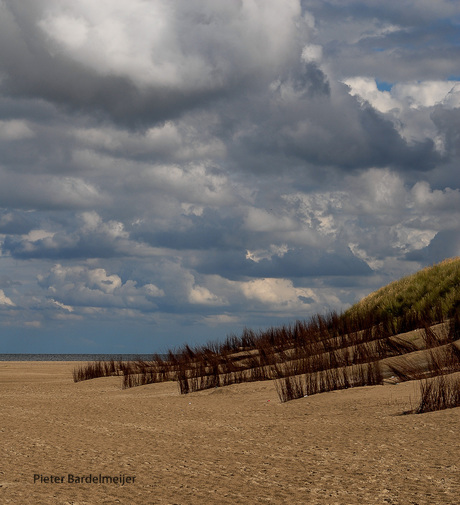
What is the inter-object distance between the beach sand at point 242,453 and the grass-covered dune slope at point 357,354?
71 centimetres

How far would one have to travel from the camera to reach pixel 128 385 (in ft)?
48.4

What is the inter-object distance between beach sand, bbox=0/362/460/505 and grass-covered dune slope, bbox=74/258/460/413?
0.71 metres

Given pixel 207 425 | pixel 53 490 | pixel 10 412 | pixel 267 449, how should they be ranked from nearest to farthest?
1. pixel 53 490
2. pixel 267 449
3. pixel 207 425
4. pixel 10 412

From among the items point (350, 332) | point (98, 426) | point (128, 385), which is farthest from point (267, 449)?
point (350, 332)

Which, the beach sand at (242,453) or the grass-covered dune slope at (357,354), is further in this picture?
the grass-covered dune slope at (357,354)

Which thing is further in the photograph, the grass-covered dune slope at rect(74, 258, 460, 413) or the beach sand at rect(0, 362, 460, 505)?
the grass-covered dune slope at rect(74, 258, 460, 413)

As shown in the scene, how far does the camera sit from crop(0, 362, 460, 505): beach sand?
4078 mm

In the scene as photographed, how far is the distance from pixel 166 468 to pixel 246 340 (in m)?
15.3

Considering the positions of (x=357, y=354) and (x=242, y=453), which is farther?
(x=357, y=354)

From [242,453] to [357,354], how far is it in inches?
312

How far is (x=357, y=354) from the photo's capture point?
12891 millimetres

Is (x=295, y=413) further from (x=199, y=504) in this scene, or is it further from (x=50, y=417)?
(x=199, y=504)

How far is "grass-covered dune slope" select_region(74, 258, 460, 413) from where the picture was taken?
9.59 meters

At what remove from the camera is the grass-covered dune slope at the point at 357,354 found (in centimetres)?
959
